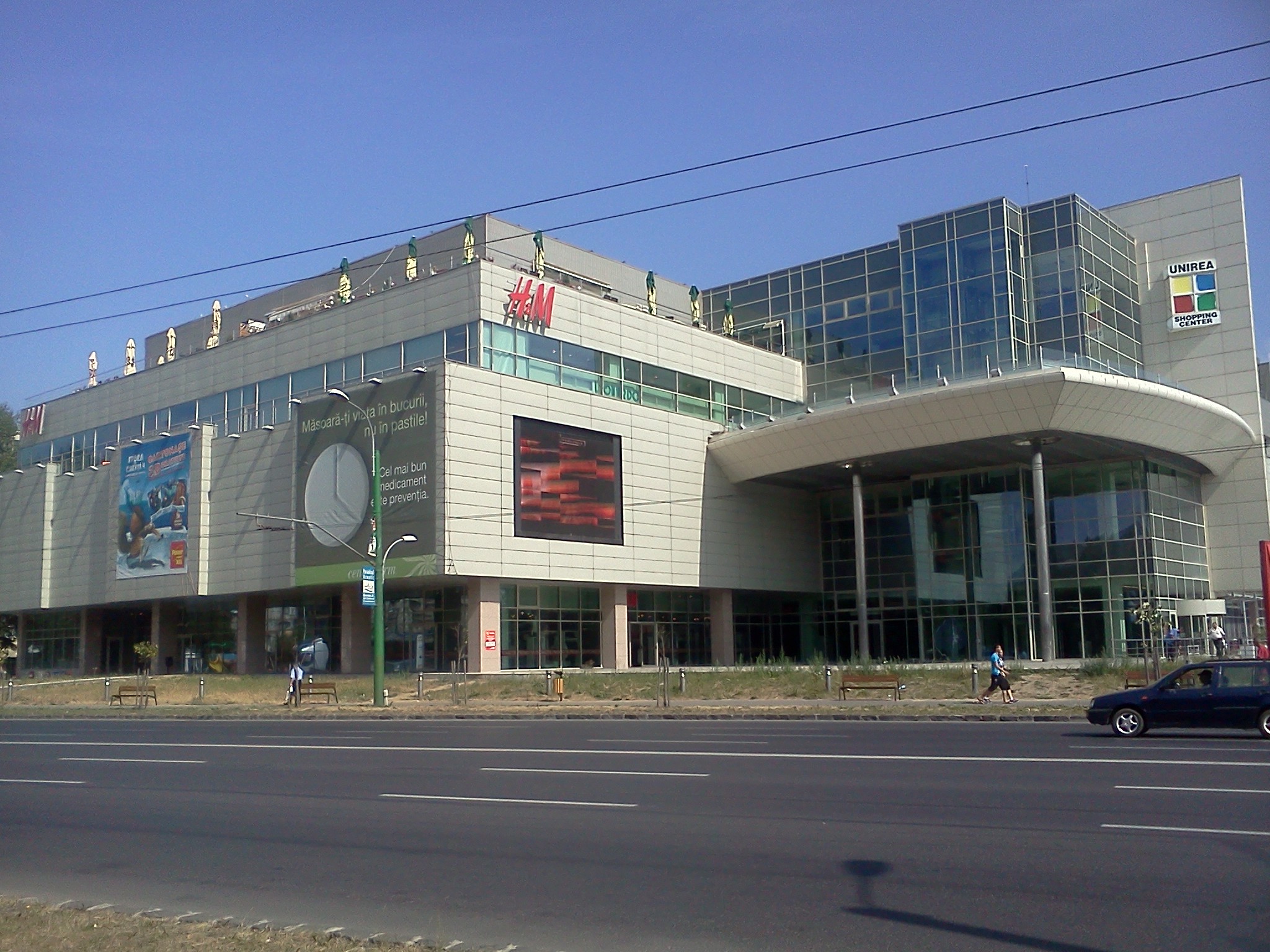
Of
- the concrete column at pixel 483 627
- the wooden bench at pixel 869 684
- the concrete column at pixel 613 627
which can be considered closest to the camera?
the wooden bench at pixel 869 684

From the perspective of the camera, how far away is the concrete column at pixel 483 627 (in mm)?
48312

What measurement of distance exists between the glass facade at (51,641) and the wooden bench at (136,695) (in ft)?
88.4

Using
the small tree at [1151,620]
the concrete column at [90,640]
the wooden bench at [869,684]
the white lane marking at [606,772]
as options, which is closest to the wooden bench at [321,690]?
the wooden bench at [869,684]

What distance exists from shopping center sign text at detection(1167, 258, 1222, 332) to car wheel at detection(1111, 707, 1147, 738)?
4453 centimetres

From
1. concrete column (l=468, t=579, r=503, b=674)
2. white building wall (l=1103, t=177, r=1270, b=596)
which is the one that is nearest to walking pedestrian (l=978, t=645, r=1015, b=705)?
concrete column (l=468, t=579, r=503, b=674)

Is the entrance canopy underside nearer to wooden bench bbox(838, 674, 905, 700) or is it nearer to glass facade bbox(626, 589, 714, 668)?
glass facade bbox(626, 589, 714, 668)

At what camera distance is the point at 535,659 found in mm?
51156

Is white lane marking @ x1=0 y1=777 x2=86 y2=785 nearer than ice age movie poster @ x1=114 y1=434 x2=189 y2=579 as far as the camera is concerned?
Yes

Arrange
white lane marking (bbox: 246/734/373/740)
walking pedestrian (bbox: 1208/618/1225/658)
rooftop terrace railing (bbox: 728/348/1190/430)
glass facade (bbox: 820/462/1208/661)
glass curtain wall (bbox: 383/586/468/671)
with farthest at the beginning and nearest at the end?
glass facade (bbox: 820/462/1208/661)
glass curtain wall (bbox: 383/586/468/671)
rooftop terrace railing (bbox: 728/348/1190/430)
walking pedestrian (bbox: 1208/618/1225/658)
white lane marking (bbox: 246/734/373/740)

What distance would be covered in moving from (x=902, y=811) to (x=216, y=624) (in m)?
57.1

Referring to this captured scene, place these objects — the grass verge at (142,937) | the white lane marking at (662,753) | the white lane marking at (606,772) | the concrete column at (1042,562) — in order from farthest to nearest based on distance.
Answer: the concrete column at (1042,562) → the white lane marking at (662,753) → the white lane marking at (606,772) → the grass verge at (142,937)

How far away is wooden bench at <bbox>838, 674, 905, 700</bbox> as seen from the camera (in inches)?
1241

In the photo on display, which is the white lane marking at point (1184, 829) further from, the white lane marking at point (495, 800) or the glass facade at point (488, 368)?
the glass facade at point (488, 368)

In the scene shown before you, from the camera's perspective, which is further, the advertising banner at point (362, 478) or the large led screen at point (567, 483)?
the large led screen at point (567, 483)
